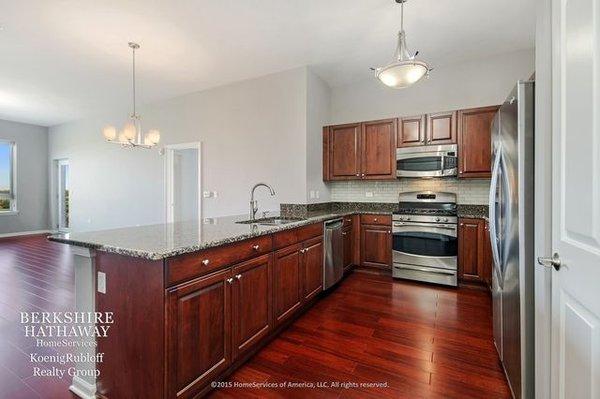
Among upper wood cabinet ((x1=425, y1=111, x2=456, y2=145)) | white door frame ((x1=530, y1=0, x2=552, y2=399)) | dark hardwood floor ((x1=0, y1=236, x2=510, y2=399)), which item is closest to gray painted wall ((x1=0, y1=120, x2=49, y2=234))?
dark hardwood floor ((x1=0, y1=236, x2=510, y2=399))

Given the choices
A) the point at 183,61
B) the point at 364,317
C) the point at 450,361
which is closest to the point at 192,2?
the point at 183,61

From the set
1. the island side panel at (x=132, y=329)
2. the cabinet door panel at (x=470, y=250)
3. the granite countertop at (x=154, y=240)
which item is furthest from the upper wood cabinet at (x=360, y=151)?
the island side panel at (x=132, y=329)

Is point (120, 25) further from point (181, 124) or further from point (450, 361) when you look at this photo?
point (450, 361)

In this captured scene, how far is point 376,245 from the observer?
162 inches

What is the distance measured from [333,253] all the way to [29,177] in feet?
28.6

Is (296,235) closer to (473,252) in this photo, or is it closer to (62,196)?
(473,252)

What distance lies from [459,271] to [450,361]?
6.07 ft

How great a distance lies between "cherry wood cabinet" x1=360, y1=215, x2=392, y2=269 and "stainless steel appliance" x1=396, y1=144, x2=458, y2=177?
748 mm

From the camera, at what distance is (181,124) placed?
5.20 m

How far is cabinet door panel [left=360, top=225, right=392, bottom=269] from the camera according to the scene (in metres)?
4.04

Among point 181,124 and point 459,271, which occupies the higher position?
point 181,124

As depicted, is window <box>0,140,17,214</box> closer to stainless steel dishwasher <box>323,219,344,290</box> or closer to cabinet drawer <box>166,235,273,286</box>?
stainless steel dishwasher <box>323,219,344,290</box>

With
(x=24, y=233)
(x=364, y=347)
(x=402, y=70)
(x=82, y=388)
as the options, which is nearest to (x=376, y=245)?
(x=364, y=347)

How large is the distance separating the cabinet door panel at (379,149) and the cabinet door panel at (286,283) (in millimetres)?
2073
